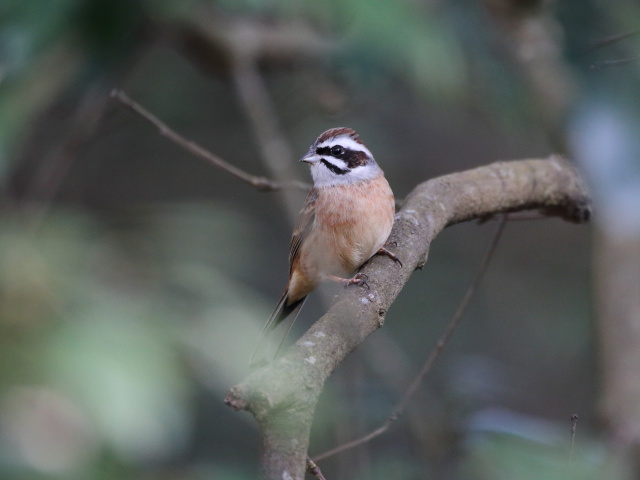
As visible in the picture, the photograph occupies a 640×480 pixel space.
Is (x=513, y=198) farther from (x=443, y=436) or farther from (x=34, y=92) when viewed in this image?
(x=34, y=92)

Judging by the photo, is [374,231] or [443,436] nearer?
[374,231]

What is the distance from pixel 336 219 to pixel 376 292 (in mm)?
1108

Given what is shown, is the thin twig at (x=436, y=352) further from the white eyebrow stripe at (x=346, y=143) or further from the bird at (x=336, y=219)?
the white eyebrow stripe at (x=346, y=143)

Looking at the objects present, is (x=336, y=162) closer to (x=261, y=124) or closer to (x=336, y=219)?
(x=336, y=219)

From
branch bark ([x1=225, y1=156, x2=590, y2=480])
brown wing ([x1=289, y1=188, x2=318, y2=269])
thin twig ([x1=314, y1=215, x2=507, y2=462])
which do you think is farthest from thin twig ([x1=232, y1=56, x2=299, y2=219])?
branch bark ([x1=225, y1=156, x2=590, y2=480])

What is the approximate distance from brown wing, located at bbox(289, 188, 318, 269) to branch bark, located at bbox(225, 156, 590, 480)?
64cm

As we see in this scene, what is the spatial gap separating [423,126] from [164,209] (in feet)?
16.6

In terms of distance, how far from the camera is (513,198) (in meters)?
3.66

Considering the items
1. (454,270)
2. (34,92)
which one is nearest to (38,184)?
(34,92)

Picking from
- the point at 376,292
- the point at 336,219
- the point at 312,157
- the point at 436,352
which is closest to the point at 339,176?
the point at 312,157

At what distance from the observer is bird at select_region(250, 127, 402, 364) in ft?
11.8

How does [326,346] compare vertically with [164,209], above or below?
below

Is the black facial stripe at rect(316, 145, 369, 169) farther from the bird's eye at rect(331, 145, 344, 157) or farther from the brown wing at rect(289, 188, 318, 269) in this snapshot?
the brown wing at rect(289, 188, 318, 269)

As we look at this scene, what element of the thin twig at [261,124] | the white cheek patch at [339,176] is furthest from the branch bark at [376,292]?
the thin twig at [261,124]
